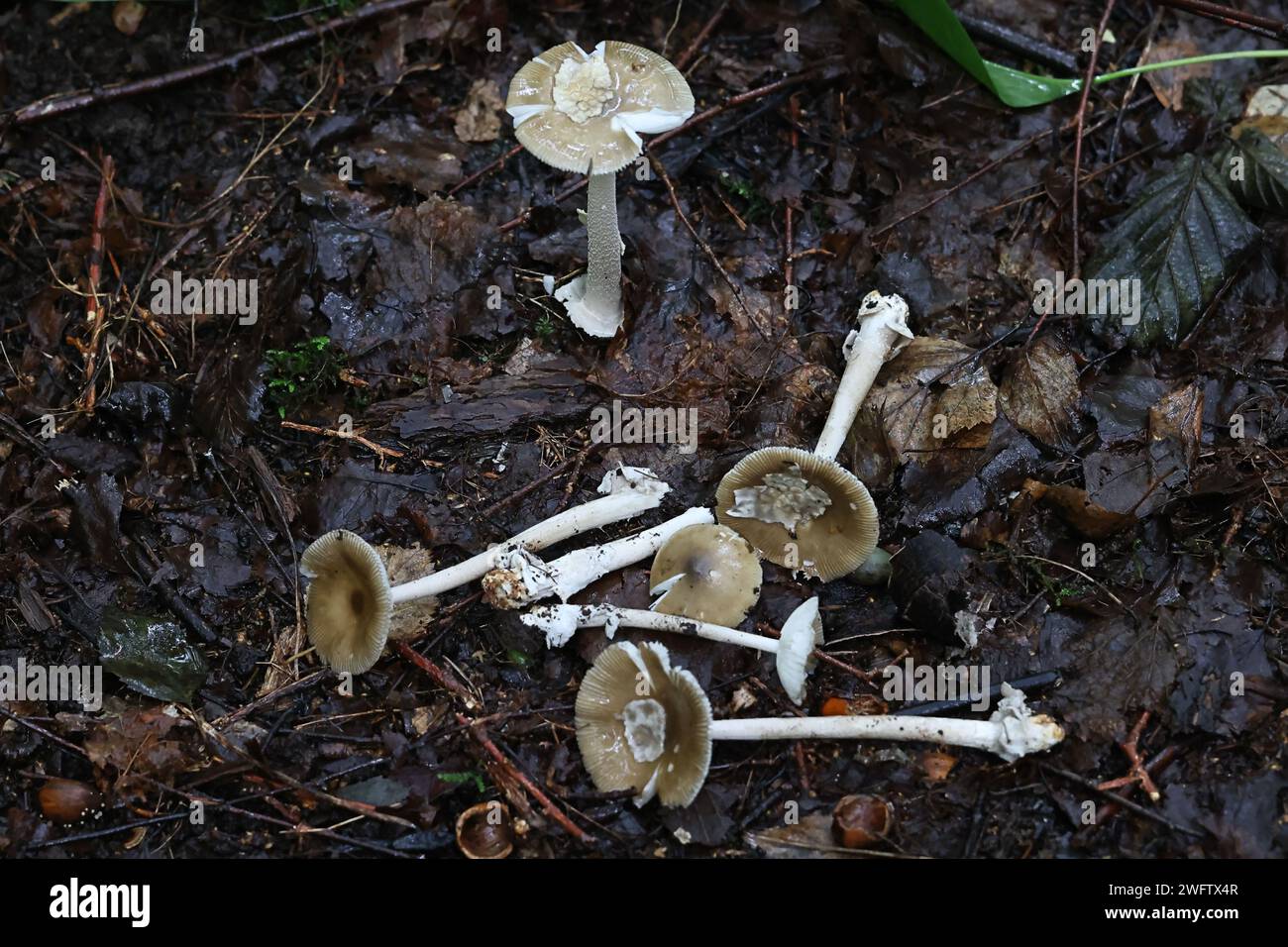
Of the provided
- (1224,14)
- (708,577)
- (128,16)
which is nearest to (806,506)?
(708,577)

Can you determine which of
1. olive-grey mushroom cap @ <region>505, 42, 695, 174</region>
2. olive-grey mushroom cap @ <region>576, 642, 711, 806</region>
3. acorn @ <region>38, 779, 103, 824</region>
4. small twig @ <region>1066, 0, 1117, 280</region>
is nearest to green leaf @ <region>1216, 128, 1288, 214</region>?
small twig @ <region>1066, 0, 1117, 280</region>

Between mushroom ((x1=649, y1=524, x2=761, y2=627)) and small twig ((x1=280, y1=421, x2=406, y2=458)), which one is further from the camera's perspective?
small twig ((x1=280, y1=421, x2=406, y2=458))

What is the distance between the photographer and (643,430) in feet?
14.6

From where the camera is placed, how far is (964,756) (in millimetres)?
3697

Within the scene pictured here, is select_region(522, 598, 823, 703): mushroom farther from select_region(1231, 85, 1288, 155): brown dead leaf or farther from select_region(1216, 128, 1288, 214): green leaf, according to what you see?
select_region(1231, 85, 1288, 155): brown dead leaf

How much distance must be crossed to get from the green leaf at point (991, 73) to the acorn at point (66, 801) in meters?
5.19

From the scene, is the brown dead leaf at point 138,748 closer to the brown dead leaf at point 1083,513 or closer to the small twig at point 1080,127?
the brown dead leaf at point 1083,513

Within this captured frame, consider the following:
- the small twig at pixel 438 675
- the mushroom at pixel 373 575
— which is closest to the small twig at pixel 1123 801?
the mushroom at pixel 373 575

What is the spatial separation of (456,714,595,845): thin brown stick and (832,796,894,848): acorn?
906 mm

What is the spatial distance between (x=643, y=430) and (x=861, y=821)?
192 centimetres

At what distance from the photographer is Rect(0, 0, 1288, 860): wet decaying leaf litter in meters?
3.67

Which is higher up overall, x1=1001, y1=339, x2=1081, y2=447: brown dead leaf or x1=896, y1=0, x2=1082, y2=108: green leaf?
x1=896, y1=0, x2=1082, y2=108: green leaf

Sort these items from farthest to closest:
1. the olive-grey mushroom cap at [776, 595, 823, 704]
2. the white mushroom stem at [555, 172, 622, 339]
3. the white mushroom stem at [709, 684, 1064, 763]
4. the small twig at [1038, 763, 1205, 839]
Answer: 1. the white mushroom stem at [555, 172, 622, 339]
2. the olive-grey mushroom cap at [776, 595, 823, 704]
3. the white mushroom stem at [709, 684, 1064, 763]
4. the small twig at [1038, 763, 1205, 839]

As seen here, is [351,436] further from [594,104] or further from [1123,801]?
[1123,801]
